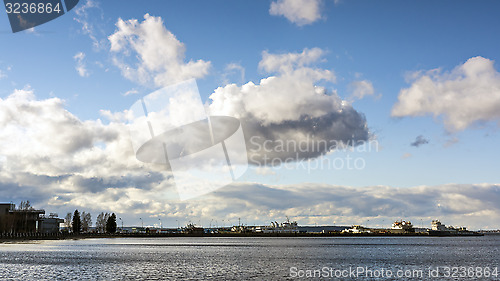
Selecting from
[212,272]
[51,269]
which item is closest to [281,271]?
[212,272]

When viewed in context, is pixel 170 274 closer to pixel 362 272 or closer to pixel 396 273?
pixel 362 272

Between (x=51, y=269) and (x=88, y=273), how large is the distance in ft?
30.5

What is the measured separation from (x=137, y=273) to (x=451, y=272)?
53.7 m

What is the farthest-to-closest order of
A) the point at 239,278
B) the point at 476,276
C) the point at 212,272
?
the point at 212,272
the point at 476,276
the point at 239,278

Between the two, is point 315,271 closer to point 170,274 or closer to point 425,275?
point 425,275

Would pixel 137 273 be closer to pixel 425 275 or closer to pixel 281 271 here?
pixel 281 271

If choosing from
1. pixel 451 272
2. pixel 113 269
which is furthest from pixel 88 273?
pixel 451 272

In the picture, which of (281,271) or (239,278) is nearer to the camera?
(239,278)

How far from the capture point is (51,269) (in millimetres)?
77188

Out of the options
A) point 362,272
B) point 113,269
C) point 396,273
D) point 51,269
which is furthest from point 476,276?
point 51,269

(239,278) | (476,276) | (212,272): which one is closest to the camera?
(239,278)

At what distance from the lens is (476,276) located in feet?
232

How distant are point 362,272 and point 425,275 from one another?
9.97 metres

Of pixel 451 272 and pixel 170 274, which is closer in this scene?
pixel 170 274
